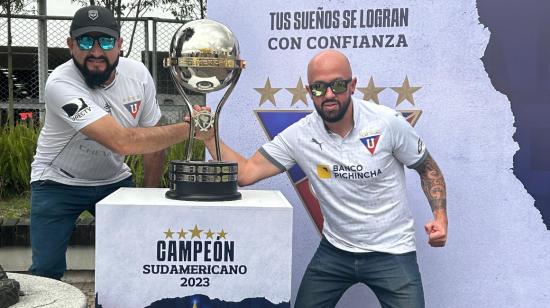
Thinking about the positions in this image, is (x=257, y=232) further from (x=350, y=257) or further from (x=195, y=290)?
(x=350, y=257)

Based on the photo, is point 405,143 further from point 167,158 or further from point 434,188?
point 167,158

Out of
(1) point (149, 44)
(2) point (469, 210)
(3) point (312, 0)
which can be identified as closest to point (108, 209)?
(3) point (312, 0)

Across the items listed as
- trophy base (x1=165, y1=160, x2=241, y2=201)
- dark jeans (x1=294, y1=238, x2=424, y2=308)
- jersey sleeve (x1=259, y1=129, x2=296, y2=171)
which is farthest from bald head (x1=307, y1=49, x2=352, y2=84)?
dark jeans (x1=294, y1=238, x2=424, y2=308)

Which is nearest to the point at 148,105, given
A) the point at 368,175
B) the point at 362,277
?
the point at 368,175

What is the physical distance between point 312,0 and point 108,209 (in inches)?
58.9

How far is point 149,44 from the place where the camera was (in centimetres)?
548

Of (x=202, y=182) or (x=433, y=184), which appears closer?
(x=202, y=182)

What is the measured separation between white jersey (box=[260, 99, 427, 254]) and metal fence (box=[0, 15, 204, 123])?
317 cm

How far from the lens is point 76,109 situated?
2.43 metres

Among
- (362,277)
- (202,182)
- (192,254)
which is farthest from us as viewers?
(362,277)

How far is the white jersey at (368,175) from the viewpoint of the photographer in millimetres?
2305

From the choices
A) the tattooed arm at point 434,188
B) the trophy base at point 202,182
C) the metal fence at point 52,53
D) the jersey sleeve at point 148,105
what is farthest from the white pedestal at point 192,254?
the metal fence at point 52,53

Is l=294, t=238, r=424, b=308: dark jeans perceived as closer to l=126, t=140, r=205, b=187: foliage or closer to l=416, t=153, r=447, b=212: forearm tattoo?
l=416, t=153, r=447, b=212: forearm tattoo

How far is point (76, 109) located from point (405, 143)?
1.34 meters
